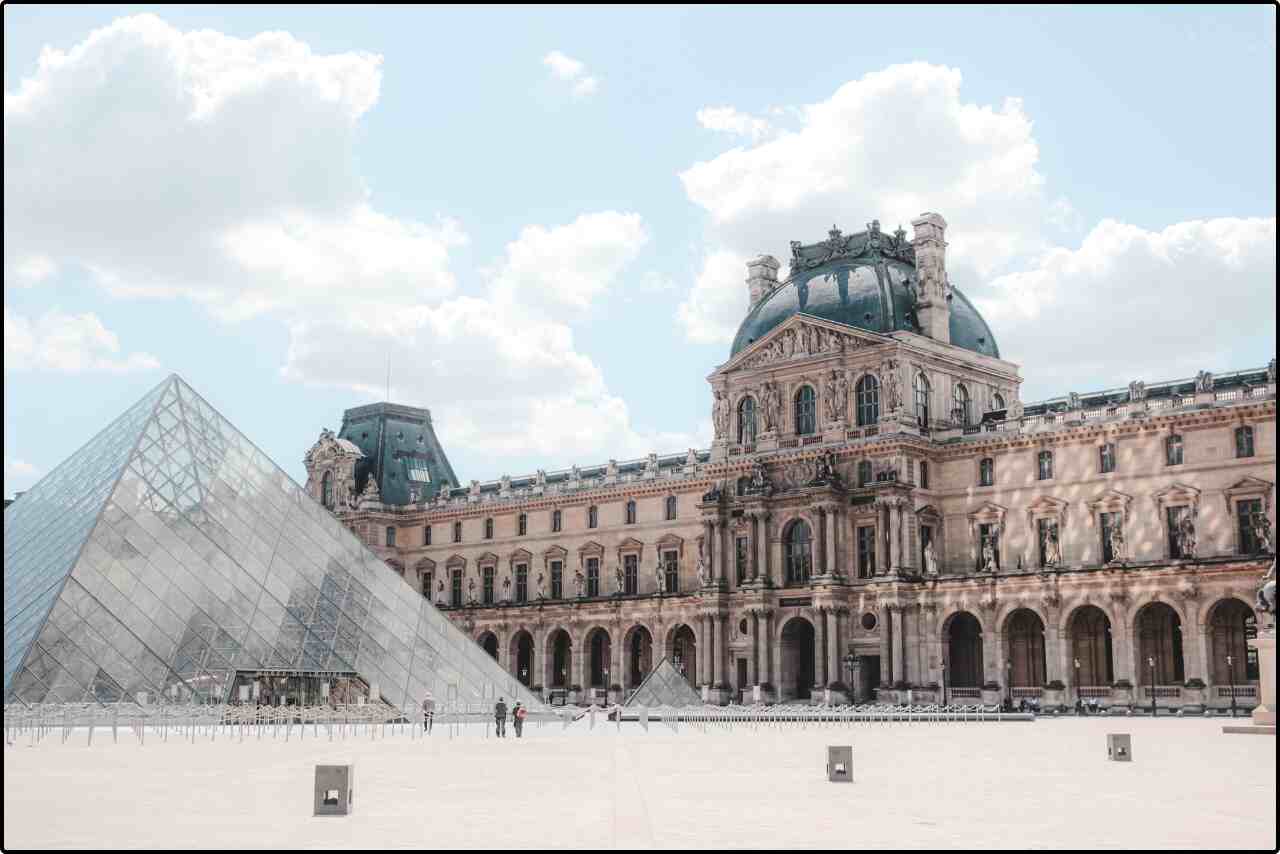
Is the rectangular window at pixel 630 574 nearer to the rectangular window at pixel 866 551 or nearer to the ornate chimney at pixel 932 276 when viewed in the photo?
the rectangular window at pixel 866 551

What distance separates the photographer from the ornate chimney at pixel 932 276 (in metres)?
68.6

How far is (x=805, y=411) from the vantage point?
6912 cm

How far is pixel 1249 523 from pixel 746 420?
22835 mm

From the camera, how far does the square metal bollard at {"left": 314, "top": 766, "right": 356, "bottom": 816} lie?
595 inches

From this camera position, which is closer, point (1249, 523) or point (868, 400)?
point (1249, 523)

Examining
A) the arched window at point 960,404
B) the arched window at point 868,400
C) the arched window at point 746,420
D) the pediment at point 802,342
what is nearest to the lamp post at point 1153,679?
the arched window at point 960,404

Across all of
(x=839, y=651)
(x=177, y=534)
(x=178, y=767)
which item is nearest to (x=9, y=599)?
(x=177, y=534)

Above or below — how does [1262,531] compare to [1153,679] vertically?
above

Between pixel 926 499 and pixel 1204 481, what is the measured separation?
11.9 m

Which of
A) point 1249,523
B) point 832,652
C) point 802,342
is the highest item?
point 802,342

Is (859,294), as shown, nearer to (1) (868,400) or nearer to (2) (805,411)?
(1) (868,400)

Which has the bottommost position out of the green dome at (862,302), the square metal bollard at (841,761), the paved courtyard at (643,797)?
the paved courtyard at (643,797)

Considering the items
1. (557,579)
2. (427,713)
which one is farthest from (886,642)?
(427,713)

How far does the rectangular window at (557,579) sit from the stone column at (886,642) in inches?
867
